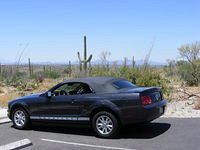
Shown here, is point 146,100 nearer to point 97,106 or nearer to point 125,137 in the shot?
point 125,137

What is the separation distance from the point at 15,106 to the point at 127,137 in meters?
3.94

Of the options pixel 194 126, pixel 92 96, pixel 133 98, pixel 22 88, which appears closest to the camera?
pixel 133 98

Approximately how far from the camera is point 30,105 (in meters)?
9.62

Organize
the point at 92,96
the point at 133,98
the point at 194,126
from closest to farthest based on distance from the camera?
the point at 133,98 < the point at 92,96 < the point at 194,126

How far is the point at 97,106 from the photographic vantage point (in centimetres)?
825

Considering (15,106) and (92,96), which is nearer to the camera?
(92,96)

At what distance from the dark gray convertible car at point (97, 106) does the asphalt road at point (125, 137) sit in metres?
0.36

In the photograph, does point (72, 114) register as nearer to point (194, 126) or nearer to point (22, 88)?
point (194, 126)

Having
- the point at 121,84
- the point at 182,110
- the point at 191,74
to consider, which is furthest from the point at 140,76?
the point at 191,74

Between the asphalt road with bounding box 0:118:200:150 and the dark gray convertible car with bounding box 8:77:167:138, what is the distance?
36 cm

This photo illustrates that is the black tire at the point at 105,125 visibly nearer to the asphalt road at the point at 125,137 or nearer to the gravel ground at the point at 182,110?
the asphalt road at the point at 125,137

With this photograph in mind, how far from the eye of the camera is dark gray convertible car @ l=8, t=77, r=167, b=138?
25.9ft

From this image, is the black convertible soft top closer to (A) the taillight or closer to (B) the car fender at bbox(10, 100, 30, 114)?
(A) the taillight

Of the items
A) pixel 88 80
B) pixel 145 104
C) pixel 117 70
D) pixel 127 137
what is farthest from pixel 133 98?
pixel 117 70
